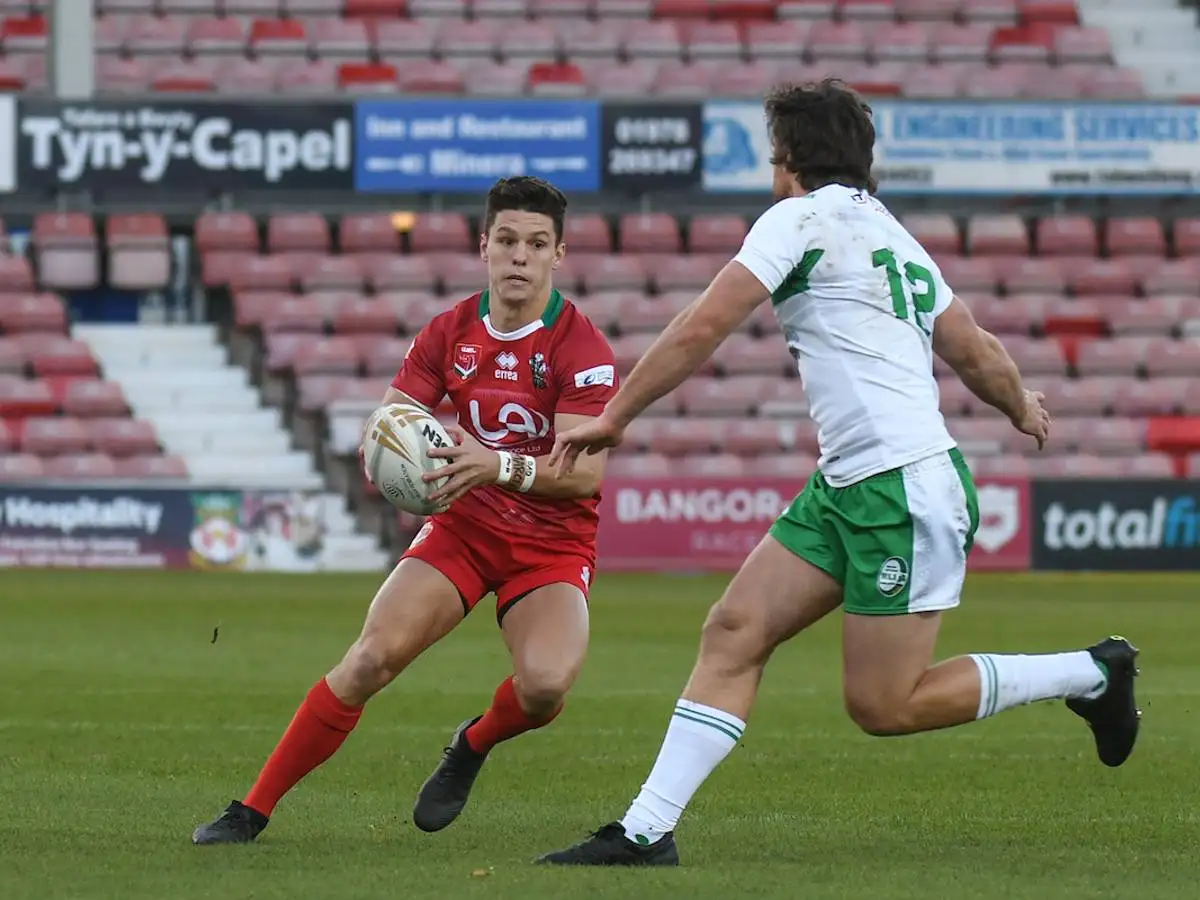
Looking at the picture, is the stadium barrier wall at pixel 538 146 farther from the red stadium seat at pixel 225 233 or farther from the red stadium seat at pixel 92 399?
the red stadium seat at pixel 92 399

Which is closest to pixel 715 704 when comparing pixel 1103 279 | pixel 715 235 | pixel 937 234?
pixel 715 235

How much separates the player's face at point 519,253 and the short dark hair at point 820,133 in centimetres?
110

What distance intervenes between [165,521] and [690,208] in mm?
8686

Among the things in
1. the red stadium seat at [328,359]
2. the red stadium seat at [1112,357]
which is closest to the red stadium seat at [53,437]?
the red stadium seat at [328,359]

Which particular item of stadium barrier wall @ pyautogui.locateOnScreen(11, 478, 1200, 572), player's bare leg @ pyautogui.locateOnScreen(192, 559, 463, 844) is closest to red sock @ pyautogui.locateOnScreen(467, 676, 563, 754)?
player's bare leg @ pyautogui.locateOnScreen(192, 559, 463, 844)

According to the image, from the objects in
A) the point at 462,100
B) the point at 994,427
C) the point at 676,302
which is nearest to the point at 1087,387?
the point at 994,427

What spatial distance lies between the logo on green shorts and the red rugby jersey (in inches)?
52.6

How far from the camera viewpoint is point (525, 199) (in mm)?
7008

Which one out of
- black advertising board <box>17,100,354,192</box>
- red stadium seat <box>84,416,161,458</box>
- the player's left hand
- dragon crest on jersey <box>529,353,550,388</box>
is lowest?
red stadium seat <box>84,416,161,458</box>

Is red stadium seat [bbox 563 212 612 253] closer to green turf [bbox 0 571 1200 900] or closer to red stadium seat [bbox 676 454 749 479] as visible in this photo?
red stadium seat [bbox 676 454 749 479]

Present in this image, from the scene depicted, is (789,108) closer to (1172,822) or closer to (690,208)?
(1172,822)

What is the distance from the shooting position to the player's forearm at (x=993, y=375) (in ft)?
20.9

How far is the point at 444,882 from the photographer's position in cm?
573

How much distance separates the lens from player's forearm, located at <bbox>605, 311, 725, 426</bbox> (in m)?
5.77
